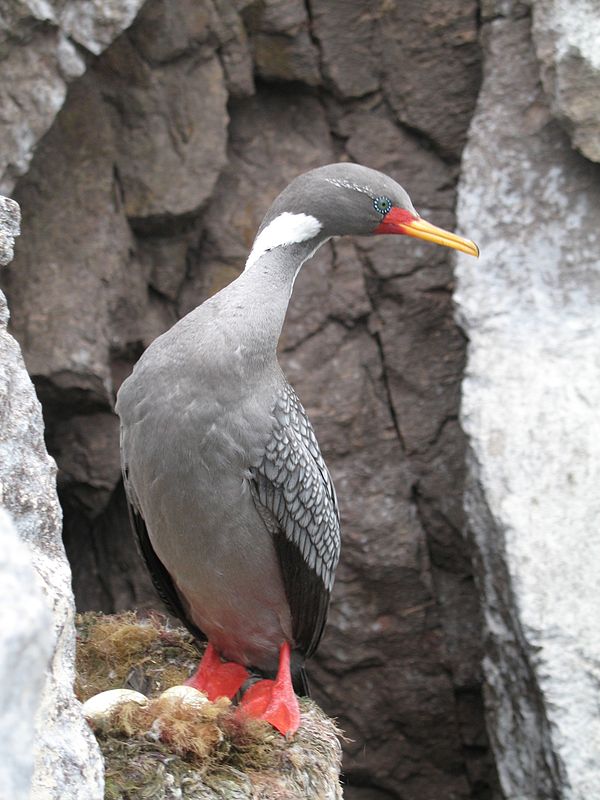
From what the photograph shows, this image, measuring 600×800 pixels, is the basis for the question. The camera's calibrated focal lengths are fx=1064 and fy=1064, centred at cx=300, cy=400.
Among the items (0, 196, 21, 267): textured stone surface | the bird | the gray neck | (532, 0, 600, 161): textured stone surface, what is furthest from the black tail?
(532, 0, 600, 161): textured stone surface

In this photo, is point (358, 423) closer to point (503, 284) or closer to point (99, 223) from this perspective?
point (503, 284)

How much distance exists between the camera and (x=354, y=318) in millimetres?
5980

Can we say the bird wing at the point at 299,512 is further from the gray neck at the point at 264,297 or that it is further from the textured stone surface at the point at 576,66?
the textured stone surface at the point at 576,66

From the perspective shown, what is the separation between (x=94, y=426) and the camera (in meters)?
5.58

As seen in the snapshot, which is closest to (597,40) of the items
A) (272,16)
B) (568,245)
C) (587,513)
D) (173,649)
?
(568,245)

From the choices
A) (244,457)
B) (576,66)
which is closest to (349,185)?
(244,457)

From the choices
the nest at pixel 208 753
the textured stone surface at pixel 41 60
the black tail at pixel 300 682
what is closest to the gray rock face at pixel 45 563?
the nest at pixel 208 753

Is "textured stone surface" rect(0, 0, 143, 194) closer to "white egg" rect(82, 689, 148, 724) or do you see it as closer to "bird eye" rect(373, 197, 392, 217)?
"bird eye" rect(373, 197, 392, 217)

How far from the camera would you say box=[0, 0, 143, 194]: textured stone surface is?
4.70 m

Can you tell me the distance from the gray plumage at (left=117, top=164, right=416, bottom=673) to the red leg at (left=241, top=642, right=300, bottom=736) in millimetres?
132

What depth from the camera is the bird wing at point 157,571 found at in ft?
12.5

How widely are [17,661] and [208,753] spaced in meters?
1.51

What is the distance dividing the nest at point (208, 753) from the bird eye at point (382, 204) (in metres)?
1.80

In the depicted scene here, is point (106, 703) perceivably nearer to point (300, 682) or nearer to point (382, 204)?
point (300, 682)
